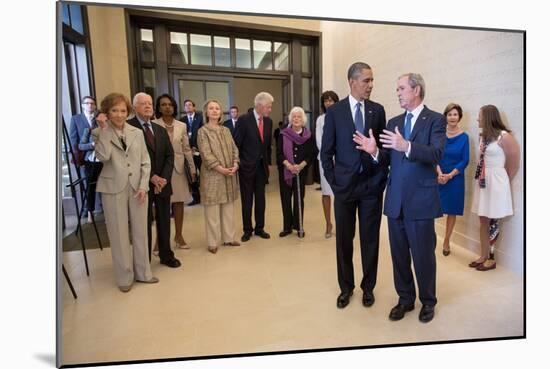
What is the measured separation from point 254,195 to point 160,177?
0.89 metres

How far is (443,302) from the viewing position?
1995 millimetres

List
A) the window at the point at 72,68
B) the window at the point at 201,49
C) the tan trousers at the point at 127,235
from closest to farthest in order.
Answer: the window at the point at 72,68 < the window at the point at 201,49 < the tan trousers at the point at 127,235

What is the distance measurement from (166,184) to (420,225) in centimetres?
160

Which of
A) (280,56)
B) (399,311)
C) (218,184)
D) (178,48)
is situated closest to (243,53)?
(280,56)

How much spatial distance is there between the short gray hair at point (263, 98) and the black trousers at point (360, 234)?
29.2 inches

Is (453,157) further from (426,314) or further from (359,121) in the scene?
(426,314)

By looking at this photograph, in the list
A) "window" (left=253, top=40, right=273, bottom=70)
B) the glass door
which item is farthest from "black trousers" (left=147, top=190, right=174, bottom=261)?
"window" (left=253, top=40, right=273, bottom=70)

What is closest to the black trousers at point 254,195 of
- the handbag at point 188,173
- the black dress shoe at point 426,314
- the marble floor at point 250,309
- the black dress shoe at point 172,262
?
the marble floor at point 250,309

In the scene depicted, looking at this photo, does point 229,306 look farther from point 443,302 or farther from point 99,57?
point 99,57

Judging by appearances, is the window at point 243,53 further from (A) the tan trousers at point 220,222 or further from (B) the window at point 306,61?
(A) the tan trousers at point 220,222

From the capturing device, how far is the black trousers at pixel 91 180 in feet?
5.50

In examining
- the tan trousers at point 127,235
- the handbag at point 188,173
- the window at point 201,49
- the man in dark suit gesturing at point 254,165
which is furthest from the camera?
the handbag at point 188,173

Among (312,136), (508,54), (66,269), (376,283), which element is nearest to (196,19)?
(312,136)

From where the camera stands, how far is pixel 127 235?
6.54 ft
